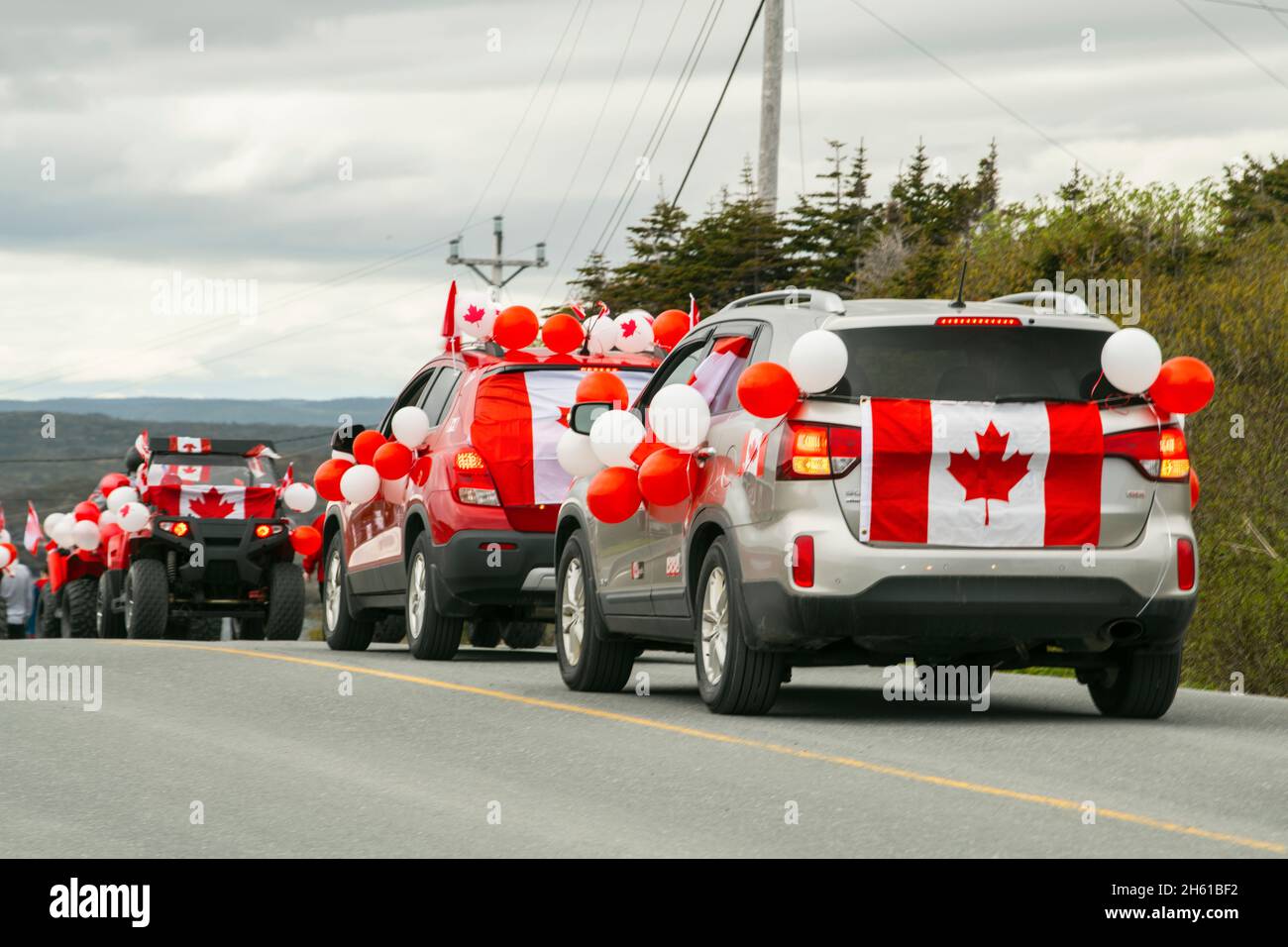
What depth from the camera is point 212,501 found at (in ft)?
84.8

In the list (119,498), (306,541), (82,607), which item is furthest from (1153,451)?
(82,607)

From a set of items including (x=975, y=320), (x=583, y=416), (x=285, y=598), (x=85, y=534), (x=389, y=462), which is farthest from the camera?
(x=85, y=534)

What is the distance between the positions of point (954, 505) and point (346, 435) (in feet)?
27.9

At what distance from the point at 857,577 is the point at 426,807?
255 centimetres

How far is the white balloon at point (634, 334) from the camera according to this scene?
1642 cm

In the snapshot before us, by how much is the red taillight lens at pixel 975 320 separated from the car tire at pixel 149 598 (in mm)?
16117

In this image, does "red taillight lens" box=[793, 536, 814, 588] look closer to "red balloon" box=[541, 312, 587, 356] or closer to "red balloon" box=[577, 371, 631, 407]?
"red balloon" box=[577, 371, 631, 407]

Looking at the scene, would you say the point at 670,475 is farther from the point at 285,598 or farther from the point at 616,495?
the point at 285,598

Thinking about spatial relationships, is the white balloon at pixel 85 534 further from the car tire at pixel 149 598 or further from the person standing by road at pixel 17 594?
the person standing by road at pixel 17 594

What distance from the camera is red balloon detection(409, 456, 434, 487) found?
15273 millimetres

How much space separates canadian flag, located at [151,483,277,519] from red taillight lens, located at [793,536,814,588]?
54.8 feet

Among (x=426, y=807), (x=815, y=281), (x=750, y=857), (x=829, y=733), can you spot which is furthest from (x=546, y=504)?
(x=815, y=281)

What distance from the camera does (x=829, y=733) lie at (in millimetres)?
10320

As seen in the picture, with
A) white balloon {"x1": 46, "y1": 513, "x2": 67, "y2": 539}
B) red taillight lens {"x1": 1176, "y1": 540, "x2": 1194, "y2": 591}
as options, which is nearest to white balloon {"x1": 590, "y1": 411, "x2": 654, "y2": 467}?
red taillight lens {"x1": 1176, "y1": 540, "x2": 1194, "y2": 591}
